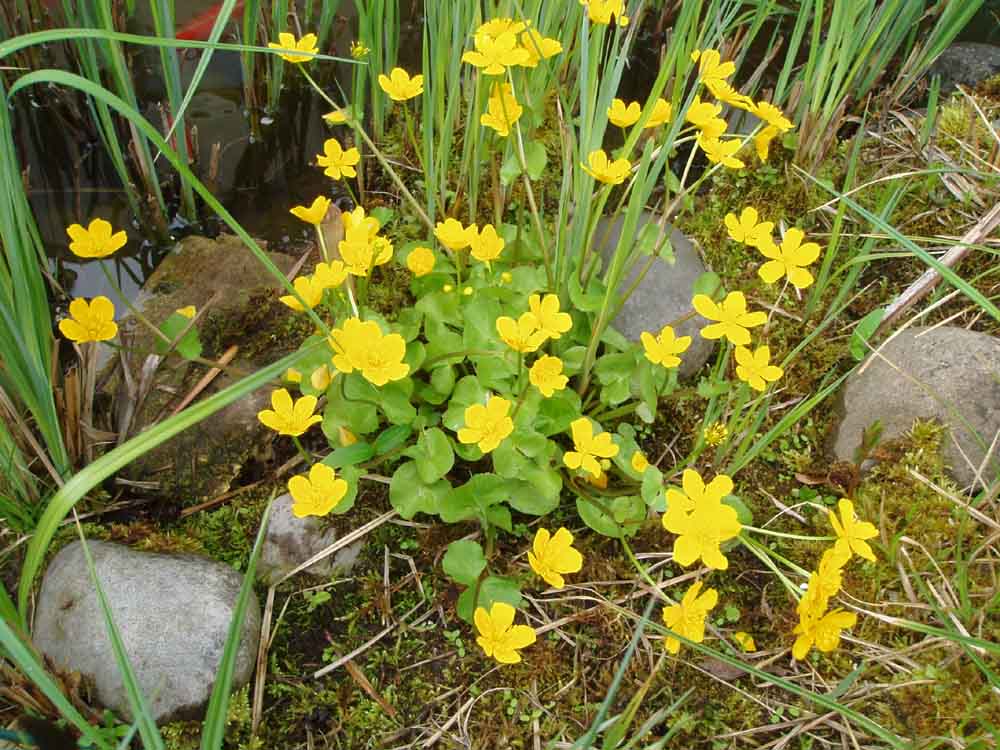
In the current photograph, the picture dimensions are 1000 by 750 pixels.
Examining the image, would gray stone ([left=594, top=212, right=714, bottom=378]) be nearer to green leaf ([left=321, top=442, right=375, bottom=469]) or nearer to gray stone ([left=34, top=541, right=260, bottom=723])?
green leaf ([left=321, top=442, right=375, bottom=469])

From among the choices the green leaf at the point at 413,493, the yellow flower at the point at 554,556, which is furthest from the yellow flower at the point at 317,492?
the yellow flower at the point at 554,556

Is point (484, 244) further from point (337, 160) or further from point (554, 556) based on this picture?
point (554, 556)

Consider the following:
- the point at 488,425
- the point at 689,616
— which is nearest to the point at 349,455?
the point at 488,425

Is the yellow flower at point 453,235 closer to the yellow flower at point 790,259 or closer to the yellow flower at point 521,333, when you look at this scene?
the yellow flower at point 521,333

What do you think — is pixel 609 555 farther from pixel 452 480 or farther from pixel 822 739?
pixel 822 739

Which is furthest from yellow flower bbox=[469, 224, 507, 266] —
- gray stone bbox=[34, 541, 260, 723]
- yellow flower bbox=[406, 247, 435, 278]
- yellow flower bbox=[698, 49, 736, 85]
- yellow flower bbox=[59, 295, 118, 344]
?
gray stone bbox=[34, 541, 260, 723]

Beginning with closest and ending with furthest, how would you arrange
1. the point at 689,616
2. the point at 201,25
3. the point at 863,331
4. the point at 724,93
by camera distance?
the point at 689,616, the point at 724,93, the point at 863,331, the point at 201,25
